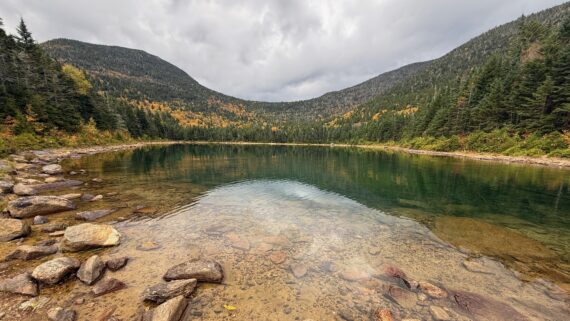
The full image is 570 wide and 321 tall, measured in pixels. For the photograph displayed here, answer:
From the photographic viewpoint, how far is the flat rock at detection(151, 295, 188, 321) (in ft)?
18.3

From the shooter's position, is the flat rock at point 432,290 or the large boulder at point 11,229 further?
the large boulder at point 11,229

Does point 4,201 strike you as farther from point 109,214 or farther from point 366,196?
point 366,196

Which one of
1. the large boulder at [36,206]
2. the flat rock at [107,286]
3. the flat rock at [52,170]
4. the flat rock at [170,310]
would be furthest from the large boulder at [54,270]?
the flat rock at [52,170]

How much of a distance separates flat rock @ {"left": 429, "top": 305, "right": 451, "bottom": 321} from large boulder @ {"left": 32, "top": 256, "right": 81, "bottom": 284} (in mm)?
11392

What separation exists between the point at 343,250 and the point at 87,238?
11079 millimetres

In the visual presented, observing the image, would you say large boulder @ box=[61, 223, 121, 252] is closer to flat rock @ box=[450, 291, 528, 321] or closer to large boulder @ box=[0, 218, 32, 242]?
large boulder @ box=[0, 218, 32, 242]

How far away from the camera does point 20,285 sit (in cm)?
651

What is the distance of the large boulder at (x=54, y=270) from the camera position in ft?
22.4

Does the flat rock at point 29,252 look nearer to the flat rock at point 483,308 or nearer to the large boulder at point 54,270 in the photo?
the large boulder at point 54,270

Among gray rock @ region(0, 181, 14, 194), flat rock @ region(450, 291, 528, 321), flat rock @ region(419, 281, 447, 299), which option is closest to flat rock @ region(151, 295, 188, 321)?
flat rock @ region(419, 281, 447, 299)

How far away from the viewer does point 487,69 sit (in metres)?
79.1

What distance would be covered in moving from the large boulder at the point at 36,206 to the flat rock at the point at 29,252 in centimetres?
510

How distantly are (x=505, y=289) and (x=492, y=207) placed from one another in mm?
13030

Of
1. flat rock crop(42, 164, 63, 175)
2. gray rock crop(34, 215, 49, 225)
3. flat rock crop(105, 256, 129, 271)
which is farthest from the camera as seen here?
flat rock crop(42, 164, 63, 175)
